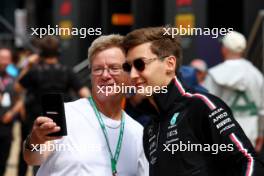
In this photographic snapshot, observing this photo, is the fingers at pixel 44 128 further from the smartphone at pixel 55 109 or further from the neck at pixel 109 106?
the neck at pixel 109 106

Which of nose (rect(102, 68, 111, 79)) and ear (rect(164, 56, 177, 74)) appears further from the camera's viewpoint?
nose (rect(102, 68, 111, 79))

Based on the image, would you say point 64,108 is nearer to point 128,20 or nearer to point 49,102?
point 49,102

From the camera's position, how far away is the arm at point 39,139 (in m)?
3.59

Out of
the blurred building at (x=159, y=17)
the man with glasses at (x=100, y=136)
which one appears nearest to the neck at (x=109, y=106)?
the man with glasses at (x=100, y=136)

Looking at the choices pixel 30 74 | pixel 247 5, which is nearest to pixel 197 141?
pixel 30 74

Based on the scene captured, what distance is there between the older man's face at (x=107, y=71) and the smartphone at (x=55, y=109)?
398 mm

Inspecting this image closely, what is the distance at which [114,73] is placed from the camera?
407 cm

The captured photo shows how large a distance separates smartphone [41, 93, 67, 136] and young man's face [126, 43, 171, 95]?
0.38 m

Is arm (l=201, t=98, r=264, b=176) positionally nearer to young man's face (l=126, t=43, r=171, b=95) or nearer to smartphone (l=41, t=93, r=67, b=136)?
young man's face (l=126, t=43, r=171, b=95)

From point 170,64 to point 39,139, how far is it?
734 mm

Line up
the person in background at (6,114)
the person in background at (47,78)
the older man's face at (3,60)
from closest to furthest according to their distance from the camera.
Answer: the person in background at (47,78) → the person in background at (6,114) → the older man's face at (3,60)

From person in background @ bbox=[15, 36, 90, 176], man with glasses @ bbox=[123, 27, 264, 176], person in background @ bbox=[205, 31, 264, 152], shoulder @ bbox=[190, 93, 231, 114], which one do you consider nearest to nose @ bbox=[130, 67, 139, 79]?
man with glasses @ bbox=[123, 27, 264, 176]

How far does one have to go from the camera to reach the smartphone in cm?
365

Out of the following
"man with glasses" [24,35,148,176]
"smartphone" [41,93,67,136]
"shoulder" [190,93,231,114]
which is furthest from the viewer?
"man with glasses" [24,35,148,176]
